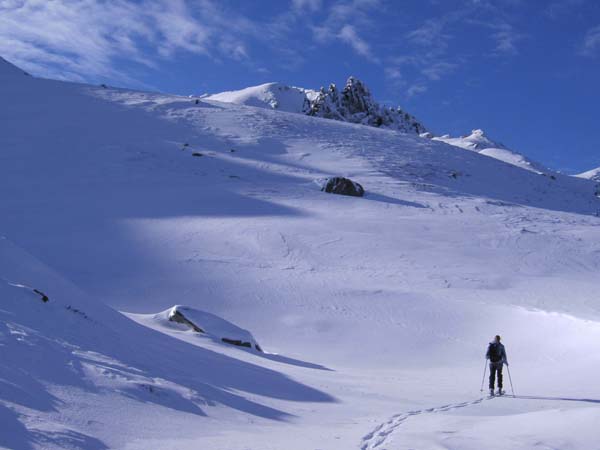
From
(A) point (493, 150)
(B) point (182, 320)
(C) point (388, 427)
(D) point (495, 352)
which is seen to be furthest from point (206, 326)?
(A) point (493, 150)

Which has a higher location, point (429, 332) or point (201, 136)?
point (201, 136)

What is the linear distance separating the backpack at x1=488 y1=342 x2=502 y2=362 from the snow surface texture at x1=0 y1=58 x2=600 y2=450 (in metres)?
0.72

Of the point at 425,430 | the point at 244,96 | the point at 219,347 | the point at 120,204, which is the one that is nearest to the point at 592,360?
the point at 425,430

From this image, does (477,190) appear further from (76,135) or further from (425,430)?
(425,430)

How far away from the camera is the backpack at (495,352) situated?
10.5 metres

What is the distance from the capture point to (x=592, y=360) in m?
12.1

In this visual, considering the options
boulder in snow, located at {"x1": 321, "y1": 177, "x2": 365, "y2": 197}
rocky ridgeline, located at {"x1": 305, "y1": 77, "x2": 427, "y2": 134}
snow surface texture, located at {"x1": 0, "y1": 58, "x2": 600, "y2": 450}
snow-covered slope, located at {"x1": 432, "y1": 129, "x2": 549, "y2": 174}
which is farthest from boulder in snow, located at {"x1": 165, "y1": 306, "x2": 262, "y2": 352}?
snow-covered slope, located at {"x1": 432, "y1": 129, "x2": 549, "y2": 174}

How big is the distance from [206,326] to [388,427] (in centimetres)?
637

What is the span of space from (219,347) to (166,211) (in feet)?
48.1

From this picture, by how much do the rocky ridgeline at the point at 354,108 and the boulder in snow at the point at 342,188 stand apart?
70.4 meters

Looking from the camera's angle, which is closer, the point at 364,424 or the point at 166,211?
the point at 364,424

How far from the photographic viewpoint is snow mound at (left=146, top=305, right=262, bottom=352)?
12.1 meters

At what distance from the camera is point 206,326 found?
1231 cm

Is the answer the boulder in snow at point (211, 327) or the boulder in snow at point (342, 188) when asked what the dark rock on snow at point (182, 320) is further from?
the boulder in snow at point (342, 188)
